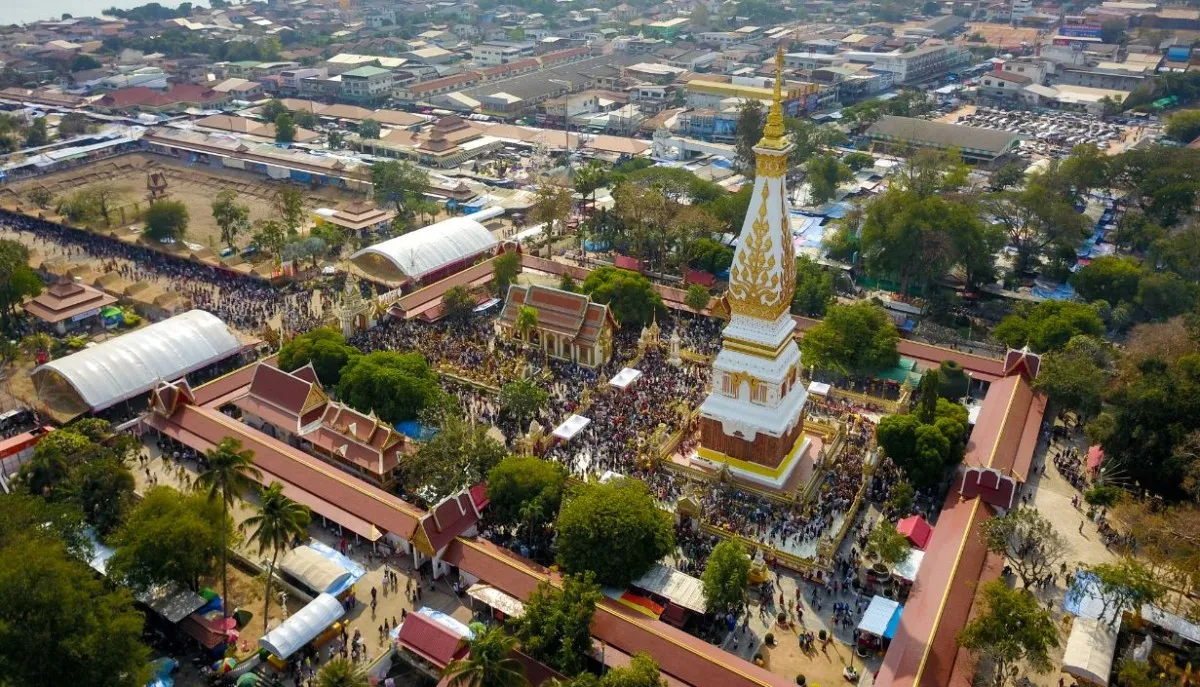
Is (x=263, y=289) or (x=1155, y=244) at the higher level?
(x=1155, y=244)

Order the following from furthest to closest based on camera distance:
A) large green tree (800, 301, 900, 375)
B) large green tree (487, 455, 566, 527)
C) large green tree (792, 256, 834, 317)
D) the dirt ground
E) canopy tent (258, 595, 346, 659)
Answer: the dirt ground, large green tree (792, 256, 834, 317), large green tree (800, 301, 900, 375), large green tree (487, 455, 566, 527), canopy tent (258, 595, 346, 659)

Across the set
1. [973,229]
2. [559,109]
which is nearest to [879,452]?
[973,229]

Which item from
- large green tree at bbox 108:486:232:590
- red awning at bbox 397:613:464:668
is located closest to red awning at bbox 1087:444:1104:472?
red awning at bbox 397:613:464:668

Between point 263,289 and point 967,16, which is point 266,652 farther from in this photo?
point 967,16

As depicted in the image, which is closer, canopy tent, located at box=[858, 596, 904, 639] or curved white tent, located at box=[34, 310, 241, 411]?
canopy tent, located at box=[858, 596, 904, 639]

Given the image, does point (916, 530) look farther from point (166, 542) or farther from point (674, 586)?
point (166, 542)

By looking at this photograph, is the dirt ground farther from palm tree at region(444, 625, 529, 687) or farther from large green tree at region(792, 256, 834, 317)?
palm tree at region(444, 625, 529, 687)

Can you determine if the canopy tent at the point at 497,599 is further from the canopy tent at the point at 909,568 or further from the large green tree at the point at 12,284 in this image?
the large green tree at the point at 12,284
